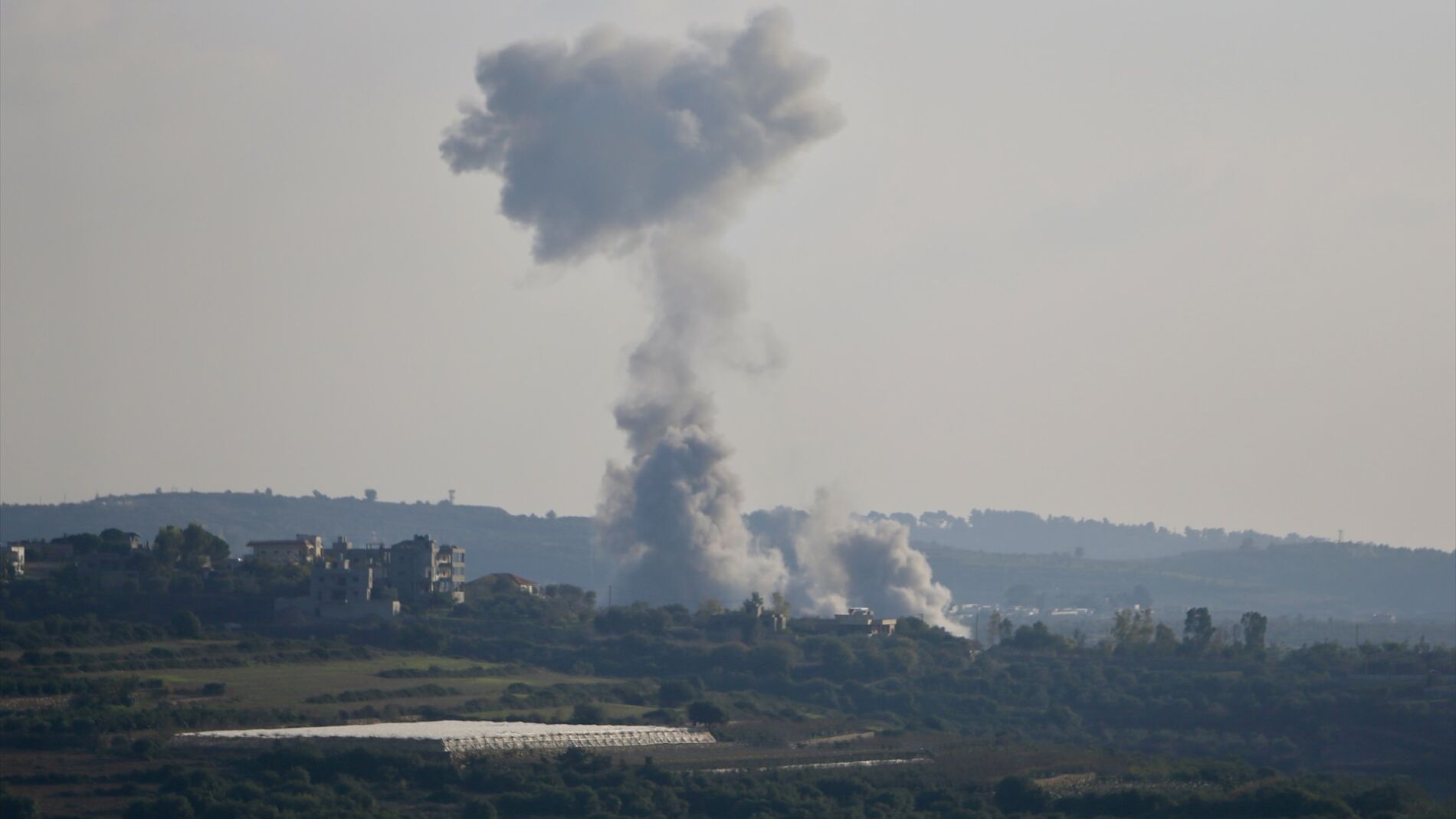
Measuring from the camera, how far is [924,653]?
4156 inches

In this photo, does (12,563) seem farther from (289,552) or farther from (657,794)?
(657,794)

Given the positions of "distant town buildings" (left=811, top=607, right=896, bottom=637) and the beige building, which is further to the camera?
the beige building

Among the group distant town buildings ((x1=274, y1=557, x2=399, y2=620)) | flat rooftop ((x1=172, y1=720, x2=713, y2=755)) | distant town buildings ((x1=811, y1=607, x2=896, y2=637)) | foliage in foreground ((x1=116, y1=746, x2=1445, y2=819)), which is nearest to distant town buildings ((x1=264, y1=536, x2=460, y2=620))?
distant town buildings ((x1=274, y1=557, x2=399, y2=620))

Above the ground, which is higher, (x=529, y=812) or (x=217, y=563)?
(x=217, y=563)

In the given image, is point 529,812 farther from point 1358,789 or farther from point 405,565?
point 405,565

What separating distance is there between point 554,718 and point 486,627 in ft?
81.4

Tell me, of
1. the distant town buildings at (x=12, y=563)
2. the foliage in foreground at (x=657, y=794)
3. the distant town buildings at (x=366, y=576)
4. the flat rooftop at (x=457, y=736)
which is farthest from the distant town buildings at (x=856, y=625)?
the foliage in foreground at (x=657, y=794)

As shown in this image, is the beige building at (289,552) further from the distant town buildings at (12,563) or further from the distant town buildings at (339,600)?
the distant town buildings at (12,563)

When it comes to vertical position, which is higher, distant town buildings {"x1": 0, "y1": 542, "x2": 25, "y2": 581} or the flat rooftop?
distant town buildings {"x1": 0, "y1": 542, "x2": 25, "y2": 581}

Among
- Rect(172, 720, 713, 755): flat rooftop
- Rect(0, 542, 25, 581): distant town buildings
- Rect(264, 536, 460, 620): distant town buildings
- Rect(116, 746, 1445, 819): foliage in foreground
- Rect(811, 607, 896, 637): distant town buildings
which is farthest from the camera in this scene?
Rect(811, 607, 896, 637): distant town buildings

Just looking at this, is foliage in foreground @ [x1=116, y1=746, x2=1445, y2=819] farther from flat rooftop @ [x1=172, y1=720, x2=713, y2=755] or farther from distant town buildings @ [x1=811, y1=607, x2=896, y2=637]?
distant town buildings @ [x1=811, y1=607, x2=896, y2=637]

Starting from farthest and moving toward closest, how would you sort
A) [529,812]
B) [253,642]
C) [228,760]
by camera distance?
1. [253,642]
2. [228,760]
3. [529,812]

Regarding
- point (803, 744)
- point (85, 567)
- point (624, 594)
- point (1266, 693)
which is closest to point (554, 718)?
point (803, 744)

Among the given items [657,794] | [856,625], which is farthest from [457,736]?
[856,625]
